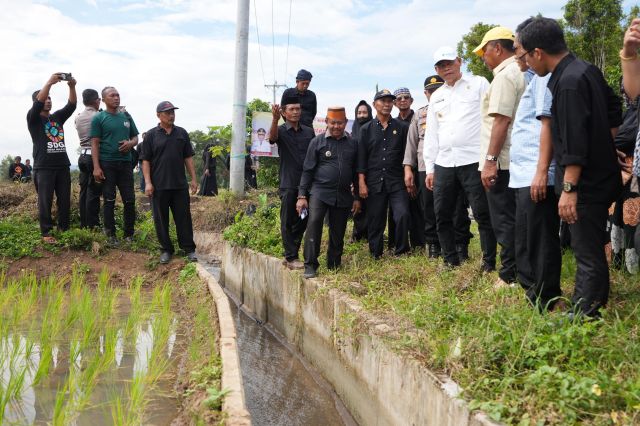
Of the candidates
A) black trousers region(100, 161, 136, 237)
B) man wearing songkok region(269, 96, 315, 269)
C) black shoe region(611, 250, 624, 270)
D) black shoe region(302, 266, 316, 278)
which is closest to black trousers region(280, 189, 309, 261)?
man wearing songkok region(269, 96, 315, 269)

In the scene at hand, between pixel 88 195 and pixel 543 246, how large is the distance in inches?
257

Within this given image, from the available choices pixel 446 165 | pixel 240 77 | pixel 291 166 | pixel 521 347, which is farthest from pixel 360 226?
pixel 240 77

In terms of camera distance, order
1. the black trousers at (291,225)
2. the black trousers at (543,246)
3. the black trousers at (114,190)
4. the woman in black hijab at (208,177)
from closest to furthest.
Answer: the black trousers at (543,246) < the black trousers at (291,225) < the black trousers at (114,190) < the woman in black hijab at (208,177)

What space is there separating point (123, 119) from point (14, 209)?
2.91m

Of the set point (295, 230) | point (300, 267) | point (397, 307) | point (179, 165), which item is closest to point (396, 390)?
point (397, 307)

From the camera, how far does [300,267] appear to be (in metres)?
6.19

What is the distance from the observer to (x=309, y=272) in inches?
228

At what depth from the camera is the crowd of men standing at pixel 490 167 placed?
130 inches

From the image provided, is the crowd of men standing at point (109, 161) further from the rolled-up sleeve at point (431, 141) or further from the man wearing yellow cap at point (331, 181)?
the rolled-up sleeve at point (431, 141)

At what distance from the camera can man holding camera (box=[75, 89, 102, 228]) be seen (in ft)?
26.8

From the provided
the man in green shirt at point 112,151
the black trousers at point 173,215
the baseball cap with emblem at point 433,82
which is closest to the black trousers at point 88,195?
the man in green shirt at point 112,151

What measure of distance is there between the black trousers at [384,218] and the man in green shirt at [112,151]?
141 inches

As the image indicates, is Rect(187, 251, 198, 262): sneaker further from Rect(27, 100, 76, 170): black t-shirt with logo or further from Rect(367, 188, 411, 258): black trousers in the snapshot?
Rect(367, 188, 411, 258): black trousers

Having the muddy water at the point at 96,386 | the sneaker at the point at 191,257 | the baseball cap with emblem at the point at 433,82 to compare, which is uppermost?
the baseball cap with emblem at the point at 433,82
